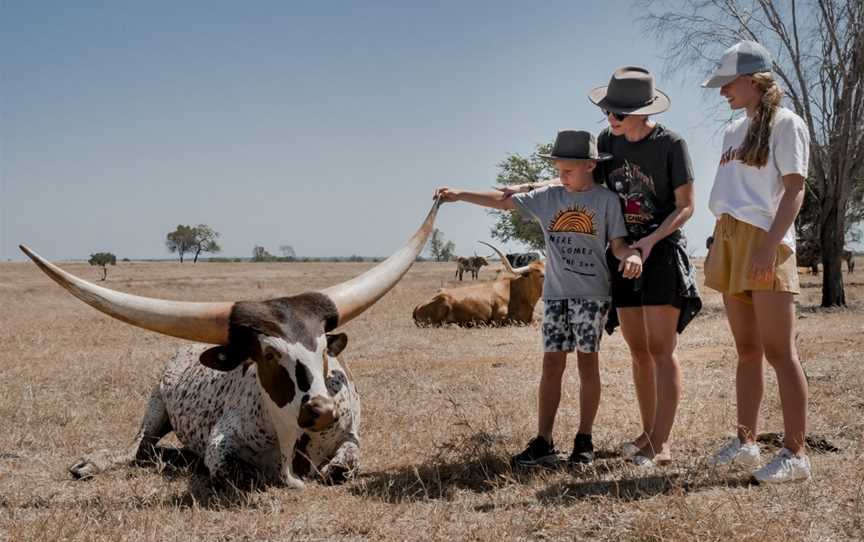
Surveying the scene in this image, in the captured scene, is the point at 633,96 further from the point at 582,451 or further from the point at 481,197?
the point at 582,451

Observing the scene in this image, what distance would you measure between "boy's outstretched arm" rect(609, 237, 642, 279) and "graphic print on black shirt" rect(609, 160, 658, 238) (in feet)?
0.46

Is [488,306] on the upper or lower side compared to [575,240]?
lower

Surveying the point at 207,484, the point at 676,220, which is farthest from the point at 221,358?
the point at 676,220

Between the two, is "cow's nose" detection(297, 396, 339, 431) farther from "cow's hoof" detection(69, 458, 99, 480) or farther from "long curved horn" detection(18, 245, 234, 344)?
"cow's hoof" detection(69, 458, 99, 480)

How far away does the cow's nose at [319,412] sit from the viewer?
3979 mm

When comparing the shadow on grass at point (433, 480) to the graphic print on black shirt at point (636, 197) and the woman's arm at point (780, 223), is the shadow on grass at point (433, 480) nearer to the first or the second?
→ the graphic print on black shirt at point (636, 197)

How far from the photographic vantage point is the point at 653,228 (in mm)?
4609

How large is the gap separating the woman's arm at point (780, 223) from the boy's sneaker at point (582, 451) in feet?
4.59

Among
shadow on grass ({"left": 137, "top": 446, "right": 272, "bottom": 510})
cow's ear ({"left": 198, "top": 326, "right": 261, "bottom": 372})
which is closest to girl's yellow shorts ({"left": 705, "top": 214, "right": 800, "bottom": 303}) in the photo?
cow's ear ({"left": 198, "top": 326, "right": 261, "bottom": 372})

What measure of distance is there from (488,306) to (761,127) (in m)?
10.8

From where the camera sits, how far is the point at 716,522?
11.0 feet

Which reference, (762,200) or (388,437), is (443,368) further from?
(762,200)

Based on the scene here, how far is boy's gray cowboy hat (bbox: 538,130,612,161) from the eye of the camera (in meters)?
4.61

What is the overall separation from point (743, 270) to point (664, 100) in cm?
115
